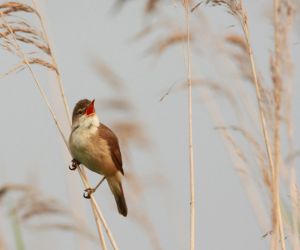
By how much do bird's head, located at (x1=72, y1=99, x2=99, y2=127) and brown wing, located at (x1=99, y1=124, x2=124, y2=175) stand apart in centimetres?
17

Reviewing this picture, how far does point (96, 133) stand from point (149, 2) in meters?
1.37

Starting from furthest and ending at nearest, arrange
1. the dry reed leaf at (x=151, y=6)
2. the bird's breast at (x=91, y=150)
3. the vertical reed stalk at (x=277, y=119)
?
1. the bird's breast at (x=91, y=150)
2. the dry reed leaf at (x=151, y=6)
3. the vertical reed stalk at (x=277, y=119)

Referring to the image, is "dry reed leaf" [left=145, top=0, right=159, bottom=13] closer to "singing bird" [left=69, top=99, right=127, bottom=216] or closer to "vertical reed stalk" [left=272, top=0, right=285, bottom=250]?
"vertical reed stalk" [left=272, top=0, right=285, bottom=250]

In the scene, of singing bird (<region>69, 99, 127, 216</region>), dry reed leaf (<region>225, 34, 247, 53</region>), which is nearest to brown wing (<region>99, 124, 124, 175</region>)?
singing bird (<region>69, 99, 127, 216</region>)

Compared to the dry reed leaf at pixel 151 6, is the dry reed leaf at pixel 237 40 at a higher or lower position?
lower

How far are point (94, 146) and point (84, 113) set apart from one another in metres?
0.25

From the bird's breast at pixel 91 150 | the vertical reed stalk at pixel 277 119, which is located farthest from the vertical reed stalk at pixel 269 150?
the bird's breast at pixel 91 150

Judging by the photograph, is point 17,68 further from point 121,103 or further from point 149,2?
point 121,103

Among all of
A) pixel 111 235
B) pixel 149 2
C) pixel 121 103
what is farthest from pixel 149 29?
pixel 111 235

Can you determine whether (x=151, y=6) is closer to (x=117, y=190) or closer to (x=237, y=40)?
(x=237, y=40)

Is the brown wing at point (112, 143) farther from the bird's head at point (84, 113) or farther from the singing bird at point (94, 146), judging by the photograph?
the bird's head at point (84, 113)

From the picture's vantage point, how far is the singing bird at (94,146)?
13.5 ft

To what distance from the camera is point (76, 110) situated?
169 inches

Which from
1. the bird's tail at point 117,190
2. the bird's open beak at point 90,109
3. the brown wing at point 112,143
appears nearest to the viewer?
the bird's open beak at point 90,109
